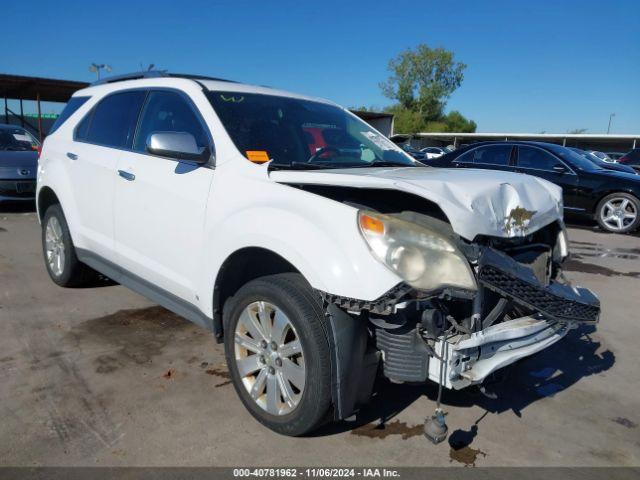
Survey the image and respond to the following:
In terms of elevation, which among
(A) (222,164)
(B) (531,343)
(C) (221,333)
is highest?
(A) (222,164)

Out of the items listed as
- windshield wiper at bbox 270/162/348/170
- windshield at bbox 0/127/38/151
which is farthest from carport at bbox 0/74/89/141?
windshield wiper at bbox 270/162/348/170

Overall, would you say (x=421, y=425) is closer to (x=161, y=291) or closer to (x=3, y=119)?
(x=161, y=291)

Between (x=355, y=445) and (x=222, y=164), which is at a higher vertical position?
(x=222, y=164)

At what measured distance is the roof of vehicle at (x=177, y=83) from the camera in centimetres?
355

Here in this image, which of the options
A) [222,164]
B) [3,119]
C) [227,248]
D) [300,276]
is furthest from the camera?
[3,119]

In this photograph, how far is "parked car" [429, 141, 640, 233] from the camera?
30.9ft

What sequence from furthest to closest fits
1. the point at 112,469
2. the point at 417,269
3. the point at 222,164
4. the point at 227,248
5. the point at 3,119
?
the point at 3,119 → the point at 222,164 → the point at 227,248 → the point at 112,469 → the point at 417,269

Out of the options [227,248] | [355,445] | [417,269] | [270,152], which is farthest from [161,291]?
[417,269]

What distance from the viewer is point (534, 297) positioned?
2.39m

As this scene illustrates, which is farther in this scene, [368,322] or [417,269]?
[368,322]

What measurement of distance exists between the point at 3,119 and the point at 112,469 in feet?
111

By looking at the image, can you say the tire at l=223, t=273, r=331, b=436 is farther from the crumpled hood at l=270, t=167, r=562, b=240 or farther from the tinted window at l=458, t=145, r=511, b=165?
the tinted window at l=458, t=145, r=511, b=165

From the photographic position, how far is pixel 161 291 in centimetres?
348

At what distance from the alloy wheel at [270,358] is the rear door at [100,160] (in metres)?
1.73
